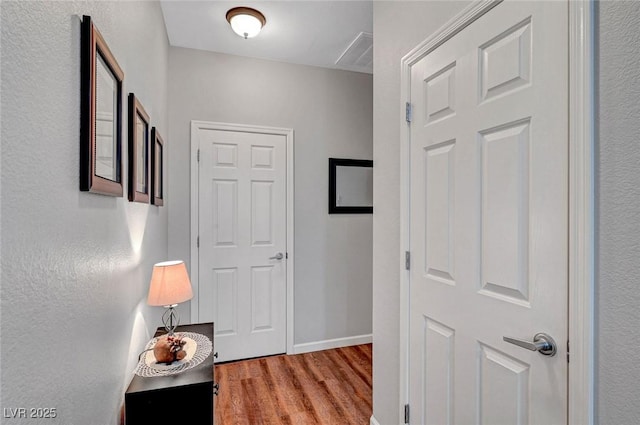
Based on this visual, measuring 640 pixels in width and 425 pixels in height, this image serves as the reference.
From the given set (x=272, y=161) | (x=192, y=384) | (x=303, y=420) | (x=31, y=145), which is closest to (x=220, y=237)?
(x=272, y=161)

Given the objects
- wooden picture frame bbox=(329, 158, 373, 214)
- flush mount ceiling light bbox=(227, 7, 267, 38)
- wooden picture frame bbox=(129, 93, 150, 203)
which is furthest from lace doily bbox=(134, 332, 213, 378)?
flush mount ceiling light bbox=(227, 7, 267, 38)

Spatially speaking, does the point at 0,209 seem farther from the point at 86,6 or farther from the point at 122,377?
the point at 122,377

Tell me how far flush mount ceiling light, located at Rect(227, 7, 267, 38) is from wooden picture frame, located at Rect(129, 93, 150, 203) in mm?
1038

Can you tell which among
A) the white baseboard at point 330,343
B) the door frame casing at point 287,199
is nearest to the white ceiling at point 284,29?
the door frame casing at point 287,199

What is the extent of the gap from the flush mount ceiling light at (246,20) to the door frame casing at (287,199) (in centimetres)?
79

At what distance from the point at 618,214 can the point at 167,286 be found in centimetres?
157

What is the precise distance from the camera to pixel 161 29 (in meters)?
2.26

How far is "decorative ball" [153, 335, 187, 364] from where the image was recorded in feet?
4.49

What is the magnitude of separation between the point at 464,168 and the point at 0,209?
1.31 m

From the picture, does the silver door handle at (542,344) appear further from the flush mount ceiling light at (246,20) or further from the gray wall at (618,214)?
the flush mount ceiling light at (246,20)

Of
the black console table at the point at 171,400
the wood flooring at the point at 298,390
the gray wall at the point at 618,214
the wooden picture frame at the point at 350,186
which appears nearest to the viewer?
the gray wall at the point at 618,214

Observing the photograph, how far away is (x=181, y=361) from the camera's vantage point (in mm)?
1402

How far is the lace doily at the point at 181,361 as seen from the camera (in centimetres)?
132

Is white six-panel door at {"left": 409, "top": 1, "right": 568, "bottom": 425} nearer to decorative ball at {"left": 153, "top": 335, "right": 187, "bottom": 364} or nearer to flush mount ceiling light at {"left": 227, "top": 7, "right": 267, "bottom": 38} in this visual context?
decorative ball at {"left": 153, "top": 335, "right": 187, "bottom": 364}
